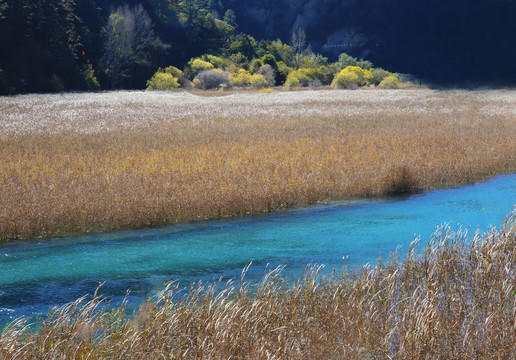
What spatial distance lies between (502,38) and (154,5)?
70.3 metres

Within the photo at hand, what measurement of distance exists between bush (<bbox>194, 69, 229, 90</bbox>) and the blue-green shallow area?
52301 millimetres

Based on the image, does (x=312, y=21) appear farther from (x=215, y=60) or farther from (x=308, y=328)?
(x=308, y=328)

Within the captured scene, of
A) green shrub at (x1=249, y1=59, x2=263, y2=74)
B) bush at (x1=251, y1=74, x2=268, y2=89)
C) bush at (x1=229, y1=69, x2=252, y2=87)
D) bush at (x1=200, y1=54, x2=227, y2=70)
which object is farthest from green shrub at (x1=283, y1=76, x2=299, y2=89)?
bush at (x1=200, y1=54, x2=227, y2=70)

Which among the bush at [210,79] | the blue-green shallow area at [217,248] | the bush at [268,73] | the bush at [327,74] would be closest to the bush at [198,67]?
the bush at [210,79]

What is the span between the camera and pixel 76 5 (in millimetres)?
61875

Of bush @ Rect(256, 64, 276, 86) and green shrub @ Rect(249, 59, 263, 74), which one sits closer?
bush @ Rect(256, 64, 276, 86)

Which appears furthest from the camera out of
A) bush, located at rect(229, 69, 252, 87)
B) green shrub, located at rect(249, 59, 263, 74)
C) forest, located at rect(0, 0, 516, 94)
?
green shrub, located at rect(249, 59, 263, 74)

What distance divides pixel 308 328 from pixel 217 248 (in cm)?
554

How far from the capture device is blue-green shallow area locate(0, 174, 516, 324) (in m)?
9.52

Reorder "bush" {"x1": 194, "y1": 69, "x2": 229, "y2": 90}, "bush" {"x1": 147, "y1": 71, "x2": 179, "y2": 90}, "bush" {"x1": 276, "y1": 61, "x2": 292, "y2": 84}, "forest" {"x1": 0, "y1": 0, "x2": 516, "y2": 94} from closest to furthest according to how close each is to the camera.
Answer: "forest" {"x1": 0, "y1": 0, "x2": 516, "y2": 94} → "bush" {"x1": 147, "y1": 71, "x2": 179, "y2": 90} → "bush" {"x1": 194, "y1": 69, "x2": 229, "y2": 90} → "bush" {"x1": 276, "y1": 61, "x2": 292, "y2": 84}

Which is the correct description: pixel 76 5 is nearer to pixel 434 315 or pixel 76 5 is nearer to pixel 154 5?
pixel 154 5

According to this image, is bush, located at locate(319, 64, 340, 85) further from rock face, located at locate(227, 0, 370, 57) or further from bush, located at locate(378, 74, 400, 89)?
rock face, located at locate(227, 0, 370, 57)

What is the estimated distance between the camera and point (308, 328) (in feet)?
21.4

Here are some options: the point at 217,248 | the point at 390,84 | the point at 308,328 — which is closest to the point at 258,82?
the point at 390,84
